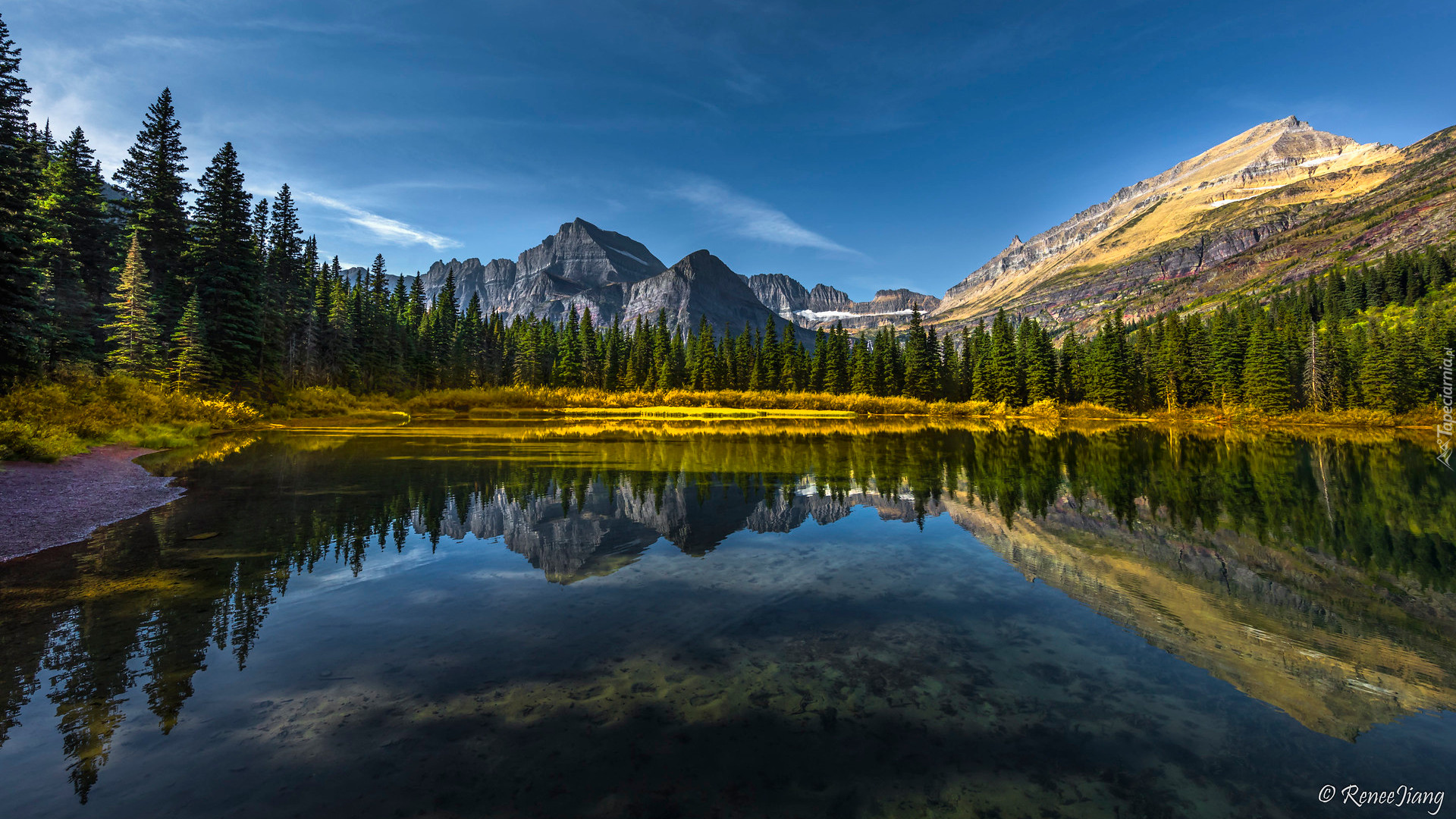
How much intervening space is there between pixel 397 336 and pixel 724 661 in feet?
278

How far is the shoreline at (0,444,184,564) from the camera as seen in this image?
373 inches

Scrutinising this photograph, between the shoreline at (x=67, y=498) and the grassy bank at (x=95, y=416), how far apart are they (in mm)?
644

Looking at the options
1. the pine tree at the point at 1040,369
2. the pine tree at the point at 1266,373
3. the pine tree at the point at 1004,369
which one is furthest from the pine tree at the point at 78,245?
the pine tree at the point at 1266,373

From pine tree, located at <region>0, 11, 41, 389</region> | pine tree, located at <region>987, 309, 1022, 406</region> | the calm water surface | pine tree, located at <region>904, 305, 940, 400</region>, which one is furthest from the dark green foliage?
pine tree, located at <region>987, 309, 1022, 406</region>

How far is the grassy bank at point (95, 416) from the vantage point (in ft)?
48.1

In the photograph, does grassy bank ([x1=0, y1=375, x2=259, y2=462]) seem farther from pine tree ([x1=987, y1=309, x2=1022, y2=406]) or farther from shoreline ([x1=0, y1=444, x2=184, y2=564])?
pine tree ([x1=987, y1=309, x2=1022, y2=406])

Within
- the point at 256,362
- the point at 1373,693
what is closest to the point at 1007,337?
the point at 1373,693

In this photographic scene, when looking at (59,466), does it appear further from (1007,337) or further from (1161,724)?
(1007,337)

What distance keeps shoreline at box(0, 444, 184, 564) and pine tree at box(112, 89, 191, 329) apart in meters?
33.9

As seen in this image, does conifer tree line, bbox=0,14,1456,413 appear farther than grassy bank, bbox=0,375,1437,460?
Yes

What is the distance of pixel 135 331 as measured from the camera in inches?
1259

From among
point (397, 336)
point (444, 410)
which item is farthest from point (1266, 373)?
point (397, 336)
